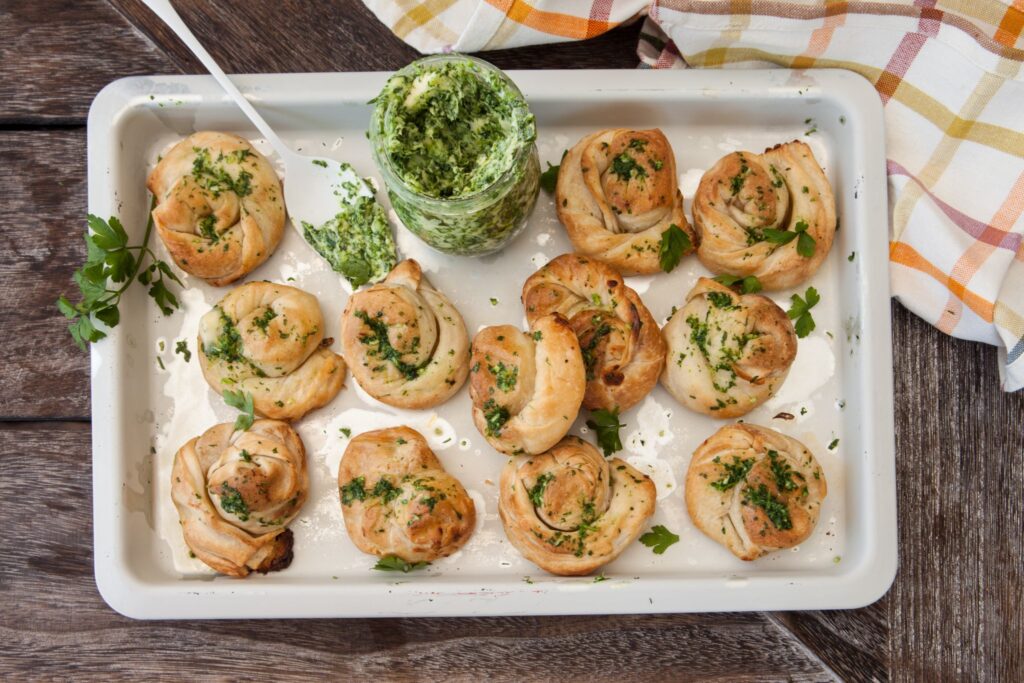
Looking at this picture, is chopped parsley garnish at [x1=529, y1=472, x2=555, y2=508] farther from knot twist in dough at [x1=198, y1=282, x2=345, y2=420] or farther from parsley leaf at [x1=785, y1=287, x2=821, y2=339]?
parsley leaf at [x1=785, y1=287, x2=821, y2=339]

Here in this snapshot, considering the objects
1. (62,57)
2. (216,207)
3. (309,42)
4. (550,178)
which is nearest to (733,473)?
(550,178)

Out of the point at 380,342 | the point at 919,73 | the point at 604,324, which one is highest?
the point at 919,73

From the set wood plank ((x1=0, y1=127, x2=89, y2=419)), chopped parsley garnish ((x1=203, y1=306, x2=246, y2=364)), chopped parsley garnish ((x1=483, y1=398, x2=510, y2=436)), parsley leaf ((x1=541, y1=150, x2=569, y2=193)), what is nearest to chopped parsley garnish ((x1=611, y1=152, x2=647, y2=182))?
parsley leaf ((x1=541, y1=150, x2=569, y2=193))

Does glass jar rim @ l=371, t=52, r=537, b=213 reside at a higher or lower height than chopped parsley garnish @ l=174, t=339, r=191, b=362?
higher

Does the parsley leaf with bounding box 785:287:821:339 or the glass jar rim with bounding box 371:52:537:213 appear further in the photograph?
the parsley leaf with bounding box 785:287:821:339

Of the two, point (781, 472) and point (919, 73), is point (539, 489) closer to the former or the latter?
point (781, 472)

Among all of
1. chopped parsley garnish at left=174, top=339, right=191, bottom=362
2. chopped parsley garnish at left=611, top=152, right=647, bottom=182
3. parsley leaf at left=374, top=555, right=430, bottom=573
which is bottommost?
parsley leaf at left=374, top=555, right=430, bottom=573

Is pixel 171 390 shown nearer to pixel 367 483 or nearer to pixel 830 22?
pixel 367 483

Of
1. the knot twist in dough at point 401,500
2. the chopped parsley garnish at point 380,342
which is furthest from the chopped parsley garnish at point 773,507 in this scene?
the chopped parsley garnish at point 380,342
